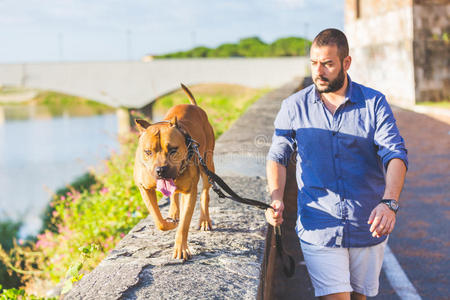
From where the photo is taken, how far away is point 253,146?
483 centimetres

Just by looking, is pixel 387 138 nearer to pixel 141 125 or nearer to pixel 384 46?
pixel 141 125

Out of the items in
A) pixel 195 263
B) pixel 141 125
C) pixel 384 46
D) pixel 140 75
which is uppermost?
pixel 140 75

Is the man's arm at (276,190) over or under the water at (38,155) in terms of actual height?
over

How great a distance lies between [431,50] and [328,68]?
18.6m

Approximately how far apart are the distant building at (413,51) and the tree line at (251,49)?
39249mm

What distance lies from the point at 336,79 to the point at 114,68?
38.8m

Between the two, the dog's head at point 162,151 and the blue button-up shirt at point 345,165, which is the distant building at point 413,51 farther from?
the dog's head at point 162,151

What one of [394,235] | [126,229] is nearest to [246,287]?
[126,229]

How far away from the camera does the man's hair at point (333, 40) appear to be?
8.20 ft

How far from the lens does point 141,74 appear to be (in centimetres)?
3944

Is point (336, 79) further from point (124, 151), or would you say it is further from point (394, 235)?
point (124, 151)

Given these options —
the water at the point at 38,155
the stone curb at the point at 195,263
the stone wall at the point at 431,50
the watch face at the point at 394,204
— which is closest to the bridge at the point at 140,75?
the water at the point at 38,155

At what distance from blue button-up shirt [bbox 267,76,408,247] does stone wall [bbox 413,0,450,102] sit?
1786cm

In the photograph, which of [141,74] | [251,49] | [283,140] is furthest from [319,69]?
[251,49]
